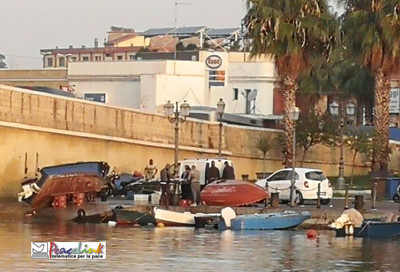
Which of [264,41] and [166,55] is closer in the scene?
[264,41]

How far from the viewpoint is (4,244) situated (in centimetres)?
3412

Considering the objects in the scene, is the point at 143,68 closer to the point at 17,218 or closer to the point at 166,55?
the point at 166,55

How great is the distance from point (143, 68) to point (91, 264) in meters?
51.6

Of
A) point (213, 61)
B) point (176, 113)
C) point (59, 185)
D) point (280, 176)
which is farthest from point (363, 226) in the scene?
point (213, 61)

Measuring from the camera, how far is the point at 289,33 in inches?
2175

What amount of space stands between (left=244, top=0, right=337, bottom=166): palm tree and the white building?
70.2 feet

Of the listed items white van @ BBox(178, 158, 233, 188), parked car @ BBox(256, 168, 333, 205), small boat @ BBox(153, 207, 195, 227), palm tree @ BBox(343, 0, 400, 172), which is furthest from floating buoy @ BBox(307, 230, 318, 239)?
palm tree @ BBox(343, 0, 400, 172)

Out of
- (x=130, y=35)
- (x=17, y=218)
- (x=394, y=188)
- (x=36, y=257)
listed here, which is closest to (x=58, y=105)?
(x=17, y=218)

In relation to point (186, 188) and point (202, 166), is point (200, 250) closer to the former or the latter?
point (186, 188)

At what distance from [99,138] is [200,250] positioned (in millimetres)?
27074

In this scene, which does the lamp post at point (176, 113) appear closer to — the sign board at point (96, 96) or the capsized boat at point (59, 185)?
the capsized boat at point (59, 185)

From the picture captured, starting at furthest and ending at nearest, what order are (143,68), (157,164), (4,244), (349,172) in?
(143,68)
(349,172)
(157,164)
(4,244)

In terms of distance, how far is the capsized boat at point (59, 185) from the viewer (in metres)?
47.8

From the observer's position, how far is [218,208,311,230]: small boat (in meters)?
40.8
